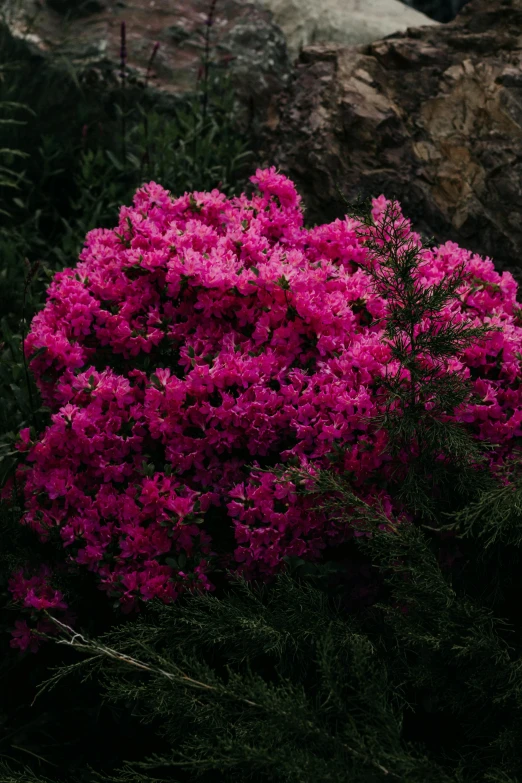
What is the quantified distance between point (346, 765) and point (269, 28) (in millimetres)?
4964

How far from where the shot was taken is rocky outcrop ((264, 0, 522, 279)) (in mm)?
3885

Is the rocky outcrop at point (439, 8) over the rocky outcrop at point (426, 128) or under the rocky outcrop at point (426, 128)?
under

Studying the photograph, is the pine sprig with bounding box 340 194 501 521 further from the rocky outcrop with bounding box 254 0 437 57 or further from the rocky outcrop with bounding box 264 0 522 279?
the rocky outcrop with bounding box 254 0 437 57

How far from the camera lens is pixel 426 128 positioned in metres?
4.06

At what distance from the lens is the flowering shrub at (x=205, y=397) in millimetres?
2408

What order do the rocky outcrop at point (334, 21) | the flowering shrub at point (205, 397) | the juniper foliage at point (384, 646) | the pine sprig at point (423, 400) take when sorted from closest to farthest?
the juniper foliage at point (384, 646) < the pine sprig at point (423, 400) < the flowering shrub at point (205, 397) < the rocky outcrop at point (334, 21)

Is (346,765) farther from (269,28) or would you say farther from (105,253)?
(269,28)

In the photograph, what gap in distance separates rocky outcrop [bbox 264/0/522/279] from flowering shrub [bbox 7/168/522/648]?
108 cm

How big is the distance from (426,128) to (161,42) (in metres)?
2.18

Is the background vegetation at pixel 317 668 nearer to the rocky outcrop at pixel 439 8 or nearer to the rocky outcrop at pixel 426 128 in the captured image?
the rocky outcrop at pixel 426 128

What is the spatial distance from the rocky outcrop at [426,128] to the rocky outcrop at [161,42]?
1021mm

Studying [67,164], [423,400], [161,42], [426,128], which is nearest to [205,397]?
[423,400]

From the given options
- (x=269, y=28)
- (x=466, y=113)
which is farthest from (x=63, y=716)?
(x=269, y=28)

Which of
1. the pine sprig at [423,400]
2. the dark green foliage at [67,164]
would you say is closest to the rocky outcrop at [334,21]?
the dark green foliage at [67,164]
